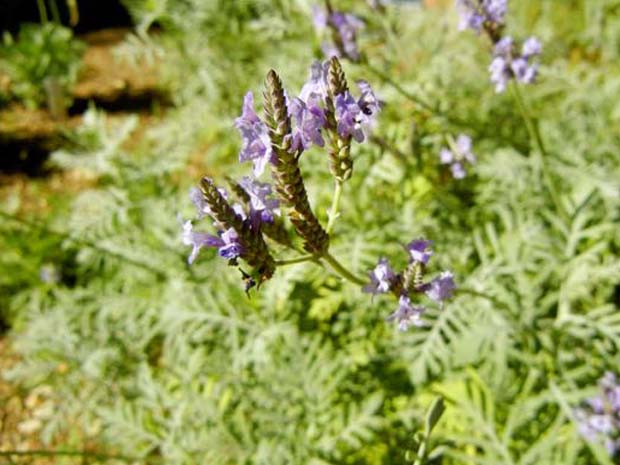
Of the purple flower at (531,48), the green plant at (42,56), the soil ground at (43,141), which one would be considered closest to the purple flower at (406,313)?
the purple flower at (531,48)

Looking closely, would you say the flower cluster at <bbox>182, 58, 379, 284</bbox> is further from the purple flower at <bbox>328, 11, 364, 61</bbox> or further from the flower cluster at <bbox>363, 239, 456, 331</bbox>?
the purple flower at <bbox>328, 11, 364, 61</bbox>

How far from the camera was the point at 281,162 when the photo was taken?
3.60ft

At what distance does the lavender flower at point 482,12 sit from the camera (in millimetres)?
1898

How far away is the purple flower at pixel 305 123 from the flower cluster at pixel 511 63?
1.05 meters

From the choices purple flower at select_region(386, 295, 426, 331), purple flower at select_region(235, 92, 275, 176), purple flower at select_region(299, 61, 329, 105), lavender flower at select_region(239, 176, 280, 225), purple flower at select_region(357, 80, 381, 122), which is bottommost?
purple flower at select_region(386, 295, 426, 331)

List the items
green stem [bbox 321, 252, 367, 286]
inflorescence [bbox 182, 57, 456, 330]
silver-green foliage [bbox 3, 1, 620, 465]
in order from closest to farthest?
inflorescence [bbox 182, 57, 456, 330] < green stem [bbox 321, 252, 367, 286] < silver-green foliage [bbox 3, 1, 620, 465]

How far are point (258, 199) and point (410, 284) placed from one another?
0.38 m

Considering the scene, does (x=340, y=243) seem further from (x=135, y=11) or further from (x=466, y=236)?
(x=135, y=11)

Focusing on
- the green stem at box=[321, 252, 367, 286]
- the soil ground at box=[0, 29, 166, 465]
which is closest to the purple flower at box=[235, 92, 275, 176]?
the green stem at box=[321, 252, 367, 286]

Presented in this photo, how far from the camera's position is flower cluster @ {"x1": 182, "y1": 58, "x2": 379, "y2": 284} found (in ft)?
3.58

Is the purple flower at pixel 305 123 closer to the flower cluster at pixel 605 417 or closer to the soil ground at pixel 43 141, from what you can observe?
the flower cluster at pixel 605 417

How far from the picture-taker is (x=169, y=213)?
2768mm

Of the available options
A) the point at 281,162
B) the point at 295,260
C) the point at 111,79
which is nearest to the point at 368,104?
the point at 281,162

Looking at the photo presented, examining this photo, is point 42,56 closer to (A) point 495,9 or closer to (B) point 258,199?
(A) point 495,9
